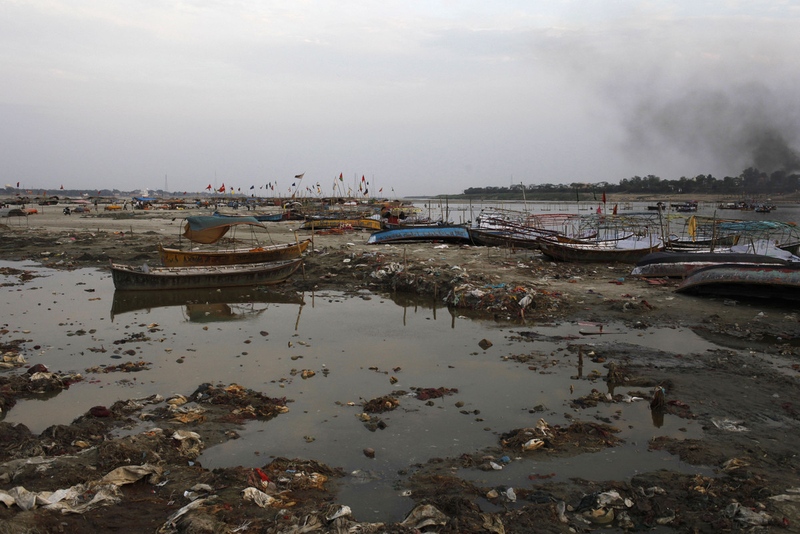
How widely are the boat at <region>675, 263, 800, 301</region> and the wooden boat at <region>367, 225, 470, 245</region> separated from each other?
42.4 feet

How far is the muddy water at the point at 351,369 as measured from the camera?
586cm

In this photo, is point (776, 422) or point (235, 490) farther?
point (776, 422)

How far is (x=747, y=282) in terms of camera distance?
41.0ft

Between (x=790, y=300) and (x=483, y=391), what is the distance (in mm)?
9083

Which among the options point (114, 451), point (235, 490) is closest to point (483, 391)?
point (235, 490)

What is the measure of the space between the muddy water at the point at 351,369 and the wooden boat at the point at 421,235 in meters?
10.6

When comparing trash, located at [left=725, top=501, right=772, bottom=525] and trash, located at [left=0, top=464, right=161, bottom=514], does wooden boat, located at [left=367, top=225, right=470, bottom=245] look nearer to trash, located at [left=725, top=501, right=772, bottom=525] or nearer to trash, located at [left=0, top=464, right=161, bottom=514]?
trash, located at [left=0, top=464, right=161, bottom=514]

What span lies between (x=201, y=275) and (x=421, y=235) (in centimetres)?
1254

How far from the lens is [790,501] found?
457 cm

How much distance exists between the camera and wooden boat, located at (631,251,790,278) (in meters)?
15.7

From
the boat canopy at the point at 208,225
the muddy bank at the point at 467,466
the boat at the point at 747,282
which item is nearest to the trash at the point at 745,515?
the muddy bank at the point at 467,466

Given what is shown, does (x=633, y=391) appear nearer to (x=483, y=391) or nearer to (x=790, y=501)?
(x=483, y=391)

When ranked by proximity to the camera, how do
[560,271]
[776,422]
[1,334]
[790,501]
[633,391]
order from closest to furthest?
[790,501] → [776,422] → [633,391] → [1,334] → [560,271]

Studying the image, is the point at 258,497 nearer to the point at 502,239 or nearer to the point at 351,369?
the point at 351,369
